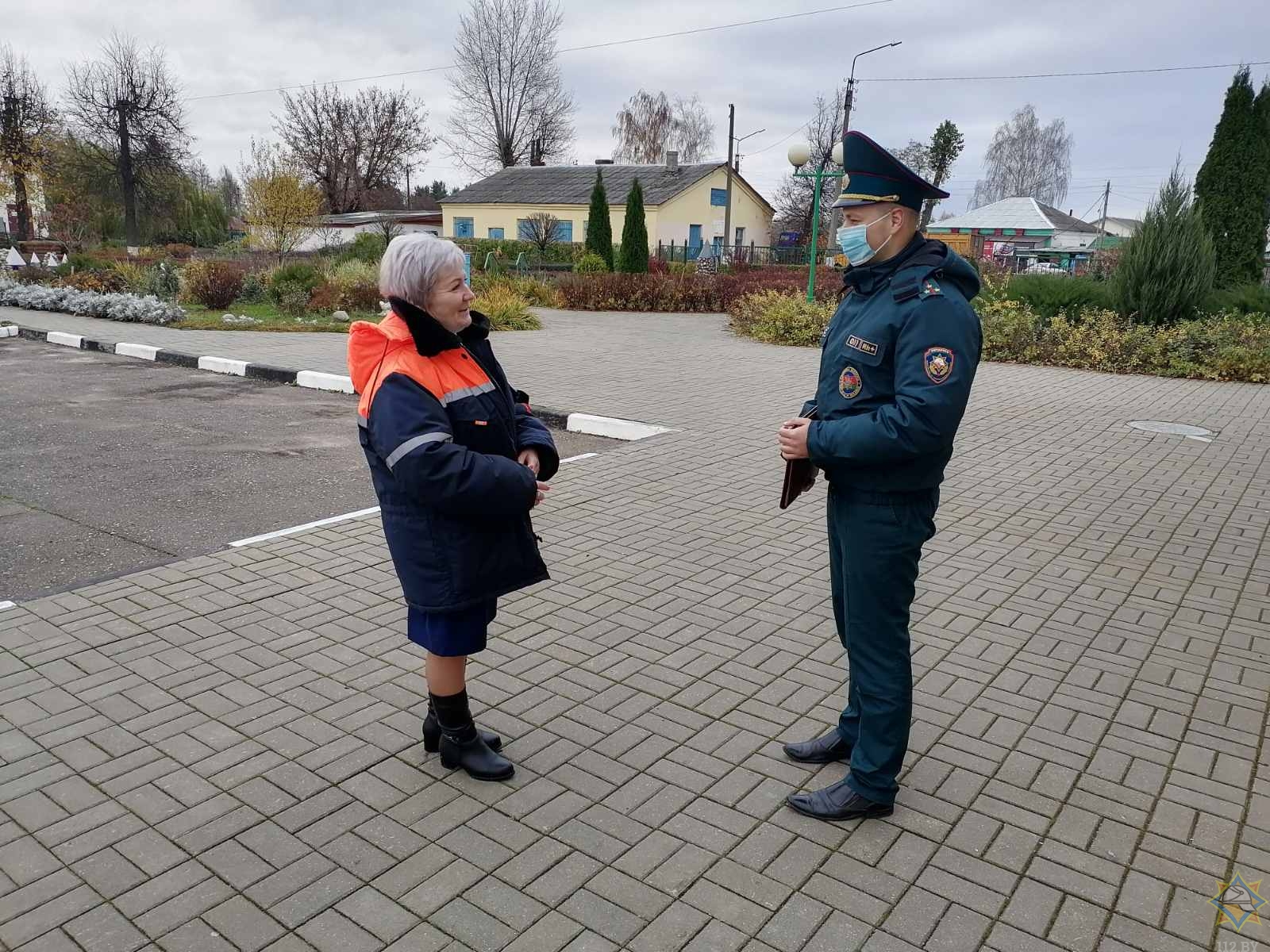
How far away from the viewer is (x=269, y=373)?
11523 mm

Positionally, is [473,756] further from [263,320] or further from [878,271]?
[263,320]

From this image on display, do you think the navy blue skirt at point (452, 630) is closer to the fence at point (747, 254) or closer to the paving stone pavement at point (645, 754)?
the paving stone pavement at point (645, 754)

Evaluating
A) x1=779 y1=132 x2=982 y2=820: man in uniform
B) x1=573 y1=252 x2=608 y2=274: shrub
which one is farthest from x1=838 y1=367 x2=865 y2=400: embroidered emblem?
x1=573 y1=252 x2=608 y2=274: shrub

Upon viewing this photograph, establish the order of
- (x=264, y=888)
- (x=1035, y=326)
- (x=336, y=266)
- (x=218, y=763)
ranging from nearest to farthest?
(x=264, y=888), (x=218, y=763), (x=1035, y=326), (x=336, y=266)

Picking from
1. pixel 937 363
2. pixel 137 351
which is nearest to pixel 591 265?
pixel 137 351

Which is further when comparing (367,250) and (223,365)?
(367,250)

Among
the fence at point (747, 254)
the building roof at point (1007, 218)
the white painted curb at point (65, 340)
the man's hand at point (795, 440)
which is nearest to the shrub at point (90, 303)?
the white painted curb at point (65, 340)

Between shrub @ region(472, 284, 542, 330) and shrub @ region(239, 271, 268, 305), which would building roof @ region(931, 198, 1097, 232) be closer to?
shrub @ region(472, 284, 542, 330)

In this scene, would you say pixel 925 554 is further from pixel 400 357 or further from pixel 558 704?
pixel 400 357

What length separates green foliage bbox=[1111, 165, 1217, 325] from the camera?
46.7 feet

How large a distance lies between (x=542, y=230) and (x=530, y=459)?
41.9m

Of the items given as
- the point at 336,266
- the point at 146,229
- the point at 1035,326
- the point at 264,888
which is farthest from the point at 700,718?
the point at 146,229

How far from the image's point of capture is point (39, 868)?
256 cm

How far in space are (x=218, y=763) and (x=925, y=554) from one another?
3.92 m
